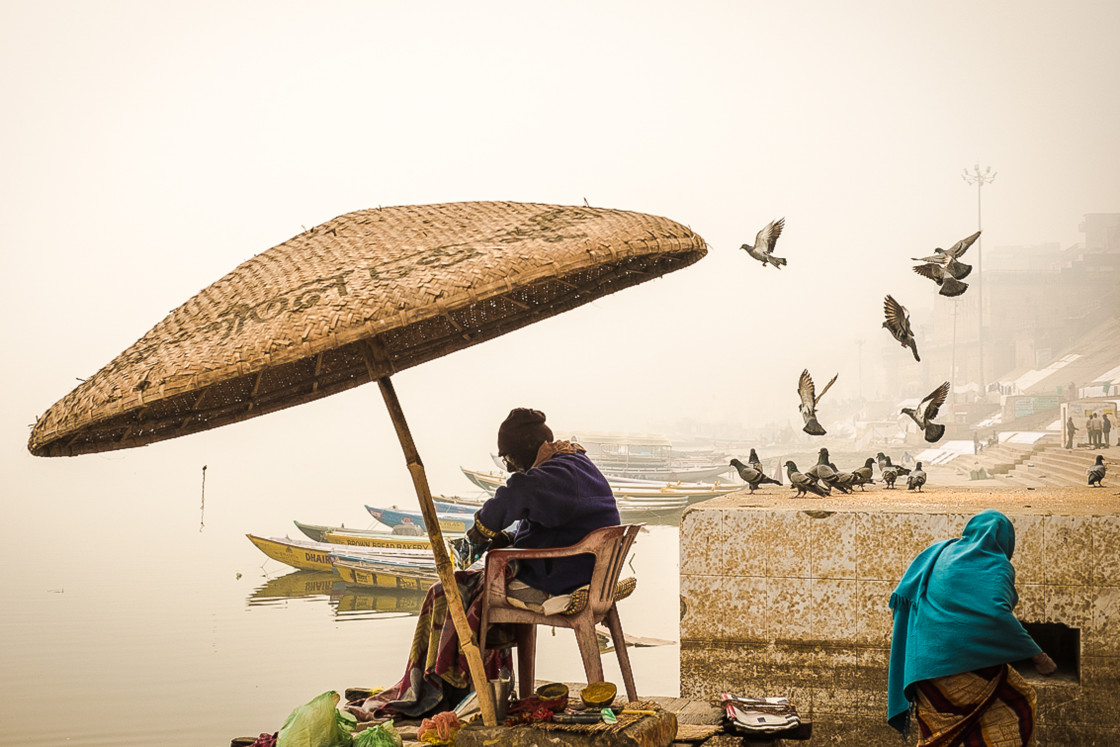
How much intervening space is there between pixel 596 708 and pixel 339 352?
5.11ft

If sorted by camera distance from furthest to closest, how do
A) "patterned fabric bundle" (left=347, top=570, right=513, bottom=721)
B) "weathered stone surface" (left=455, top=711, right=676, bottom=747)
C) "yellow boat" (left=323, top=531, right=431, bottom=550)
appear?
"yellow boat" (left=323, top=531, right=431, bottom=550) → "patterned fabric bundle" (left=347, top=570, right=513, bottom=721) → "weathered stone surface" (left=455, top=711, right=676, bottom=747)

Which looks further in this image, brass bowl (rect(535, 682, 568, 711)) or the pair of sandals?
the pair of sandals

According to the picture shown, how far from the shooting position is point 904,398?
39.5 meters

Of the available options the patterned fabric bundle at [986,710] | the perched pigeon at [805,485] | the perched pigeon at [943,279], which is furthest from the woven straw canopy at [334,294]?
the perched pigeon at [943,279]

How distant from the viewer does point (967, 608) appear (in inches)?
116

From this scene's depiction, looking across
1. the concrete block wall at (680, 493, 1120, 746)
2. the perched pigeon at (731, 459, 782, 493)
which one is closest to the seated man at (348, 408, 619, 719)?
the concrete block wall at (680, 493, 1120, 746)

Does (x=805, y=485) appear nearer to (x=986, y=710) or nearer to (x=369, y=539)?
(x=986, y=710)

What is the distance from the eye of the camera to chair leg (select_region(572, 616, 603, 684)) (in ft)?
10.5

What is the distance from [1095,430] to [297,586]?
2025cm

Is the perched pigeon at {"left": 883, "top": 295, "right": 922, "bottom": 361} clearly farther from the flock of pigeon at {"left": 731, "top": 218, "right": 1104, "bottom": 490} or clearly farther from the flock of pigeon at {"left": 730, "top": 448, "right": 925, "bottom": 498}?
the flock of pigeon at {"left": 730, "top": 448, "right": 925, "bottom": 498}

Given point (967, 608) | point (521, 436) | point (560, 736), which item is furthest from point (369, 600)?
point (967, 608)

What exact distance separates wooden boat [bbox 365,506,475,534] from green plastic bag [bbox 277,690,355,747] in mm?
25471

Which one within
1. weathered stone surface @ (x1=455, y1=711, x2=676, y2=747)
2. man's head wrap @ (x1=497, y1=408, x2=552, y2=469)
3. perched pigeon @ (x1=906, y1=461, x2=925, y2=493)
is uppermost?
man's head wrap @ (x1=497, y1=408, x2=552, y2=469)

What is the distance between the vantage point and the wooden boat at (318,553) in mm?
23109
